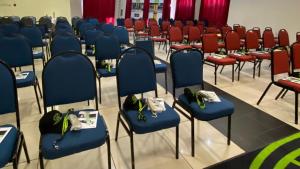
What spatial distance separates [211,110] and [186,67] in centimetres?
63

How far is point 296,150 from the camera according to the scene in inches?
88.4

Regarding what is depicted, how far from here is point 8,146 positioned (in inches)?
67.3

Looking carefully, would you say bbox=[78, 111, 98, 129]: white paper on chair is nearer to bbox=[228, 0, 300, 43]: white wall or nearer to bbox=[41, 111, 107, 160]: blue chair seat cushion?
bbox=[41, 111, 107, 160]: blue chair seat cushion

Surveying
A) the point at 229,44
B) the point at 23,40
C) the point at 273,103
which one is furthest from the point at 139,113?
the point at 229,44

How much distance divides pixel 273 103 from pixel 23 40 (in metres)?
3.87

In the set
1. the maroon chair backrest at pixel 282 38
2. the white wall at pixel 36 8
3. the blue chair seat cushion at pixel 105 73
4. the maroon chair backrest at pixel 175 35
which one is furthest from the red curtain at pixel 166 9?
the blue chair seat cushion at pixel 105 73

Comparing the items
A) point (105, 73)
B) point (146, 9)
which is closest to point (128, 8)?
point (146, 9)

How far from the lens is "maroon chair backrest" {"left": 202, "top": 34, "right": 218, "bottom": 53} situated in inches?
193

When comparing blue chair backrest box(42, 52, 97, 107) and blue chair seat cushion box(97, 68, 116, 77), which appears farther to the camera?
blue chair seat cushion box(97, 68, 116, 77)

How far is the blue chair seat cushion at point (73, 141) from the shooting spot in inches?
66.6

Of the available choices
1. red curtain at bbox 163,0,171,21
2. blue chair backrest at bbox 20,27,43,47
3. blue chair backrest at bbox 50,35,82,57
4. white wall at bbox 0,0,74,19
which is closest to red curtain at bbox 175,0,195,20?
red curtain at bbox 163,0,171,21

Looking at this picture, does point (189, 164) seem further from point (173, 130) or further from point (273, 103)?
point (273, 103)

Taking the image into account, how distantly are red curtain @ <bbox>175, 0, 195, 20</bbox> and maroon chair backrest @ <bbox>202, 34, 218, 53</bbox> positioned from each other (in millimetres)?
6968

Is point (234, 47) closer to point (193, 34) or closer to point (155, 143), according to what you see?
point (193, 34)
